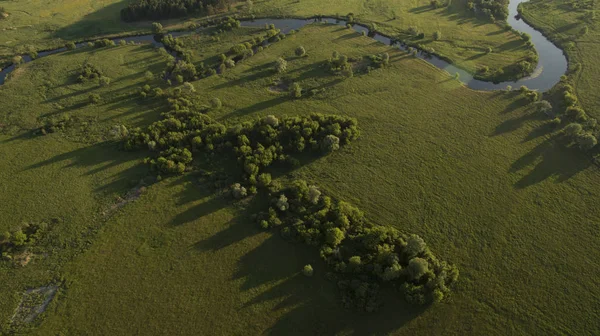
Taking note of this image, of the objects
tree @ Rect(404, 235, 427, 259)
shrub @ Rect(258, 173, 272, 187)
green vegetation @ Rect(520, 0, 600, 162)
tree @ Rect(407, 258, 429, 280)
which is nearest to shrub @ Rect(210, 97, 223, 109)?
shrub @ Rect(258, 173, 272, 187)

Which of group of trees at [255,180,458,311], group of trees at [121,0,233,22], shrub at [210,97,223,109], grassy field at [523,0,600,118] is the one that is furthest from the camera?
group of trees at [121,0,233,22]

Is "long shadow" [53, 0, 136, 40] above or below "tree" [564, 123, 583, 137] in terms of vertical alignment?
above

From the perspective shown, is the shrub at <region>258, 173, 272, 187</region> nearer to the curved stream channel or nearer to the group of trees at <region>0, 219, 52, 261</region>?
the group of trees at <region>0, 219, 52, 261</region>

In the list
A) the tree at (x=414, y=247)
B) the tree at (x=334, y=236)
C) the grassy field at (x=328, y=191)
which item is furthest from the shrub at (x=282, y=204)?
the tree at (x=414, y=247)

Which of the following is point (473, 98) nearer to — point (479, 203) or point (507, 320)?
point (479, 203)

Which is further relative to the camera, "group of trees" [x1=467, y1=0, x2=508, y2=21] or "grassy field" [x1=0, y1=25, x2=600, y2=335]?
"group of trees" [x1=467, y1=0, x2=508, y2=21]

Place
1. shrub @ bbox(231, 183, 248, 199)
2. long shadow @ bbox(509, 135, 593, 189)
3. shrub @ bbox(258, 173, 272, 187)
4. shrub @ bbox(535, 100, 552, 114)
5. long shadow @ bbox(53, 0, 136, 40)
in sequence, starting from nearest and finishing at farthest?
shrub @ bbox(231, 183, 248, 199) < shrub @ bbox(258, 173, 272, 187) < long shadow @ bbox(509, 135, 593, 189) < shrub @ bbox(535, 100, 552, 114) < long shadow @ bbox(53, 0, 136, 40)

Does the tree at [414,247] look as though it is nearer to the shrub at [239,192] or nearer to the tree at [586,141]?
the shrub at [239,192]
